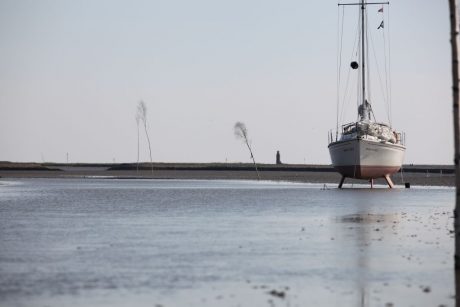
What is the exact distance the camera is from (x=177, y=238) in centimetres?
3262

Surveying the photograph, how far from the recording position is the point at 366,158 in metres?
88.8

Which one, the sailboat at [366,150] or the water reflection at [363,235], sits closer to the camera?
the water reflection at [363,235]

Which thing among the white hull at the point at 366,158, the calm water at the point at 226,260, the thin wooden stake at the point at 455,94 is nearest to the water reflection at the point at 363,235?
the calm water at the point at 226,260

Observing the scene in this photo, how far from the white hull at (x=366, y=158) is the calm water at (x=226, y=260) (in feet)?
139

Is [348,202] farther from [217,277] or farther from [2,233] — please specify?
[217,277]

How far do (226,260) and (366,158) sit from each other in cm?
6419

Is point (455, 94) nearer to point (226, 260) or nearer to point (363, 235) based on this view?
point (226, 260)

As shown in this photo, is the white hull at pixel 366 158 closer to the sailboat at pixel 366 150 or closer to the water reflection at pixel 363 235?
the sailboat at pixel 366 150

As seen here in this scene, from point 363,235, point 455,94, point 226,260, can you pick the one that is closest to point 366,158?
point 363,235

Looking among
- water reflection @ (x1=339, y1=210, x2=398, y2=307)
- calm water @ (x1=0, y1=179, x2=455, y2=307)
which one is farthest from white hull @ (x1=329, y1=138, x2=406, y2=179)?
calm water @ (x1=0, y1=179, x2=455, y2=307)

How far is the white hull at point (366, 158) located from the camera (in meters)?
88.6

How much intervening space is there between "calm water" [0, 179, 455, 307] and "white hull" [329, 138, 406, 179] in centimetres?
4228

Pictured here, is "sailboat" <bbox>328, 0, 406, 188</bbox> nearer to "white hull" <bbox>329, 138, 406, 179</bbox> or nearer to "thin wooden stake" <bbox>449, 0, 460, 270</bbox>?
"white hull" <bbox>329, 138, 406, 179</bbox>

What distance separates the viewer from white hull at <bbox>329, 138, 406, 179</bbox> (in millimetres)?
88625
